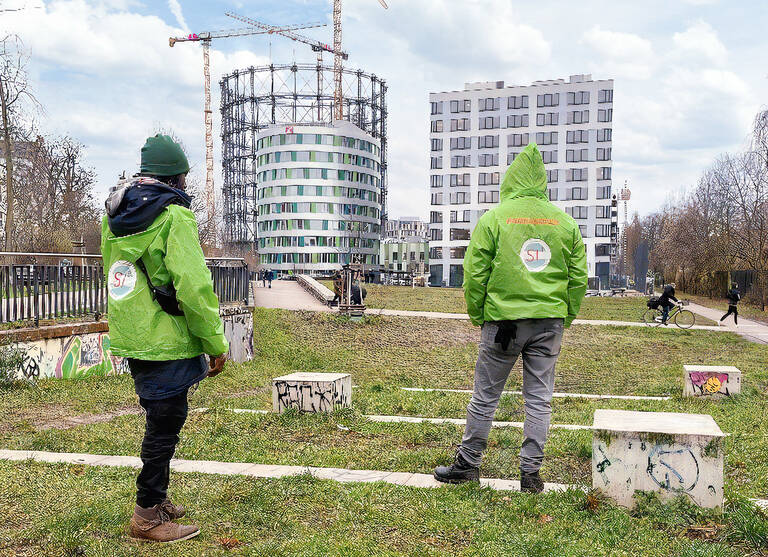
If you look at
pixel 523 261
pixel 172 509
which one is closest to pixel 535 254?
pixel 523 261

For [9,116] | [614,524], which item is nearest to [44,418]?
[614,524]

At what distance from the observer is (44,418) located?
838 cm

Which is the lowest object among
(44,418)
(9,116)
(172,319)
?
(44,418)

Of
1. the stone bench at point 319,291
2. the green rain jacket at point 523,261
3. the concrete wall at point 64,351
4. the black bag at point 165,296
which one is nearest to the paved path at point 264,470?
the green rain jacket at point 523,261

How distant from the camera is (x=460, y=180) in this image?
97.4 metres

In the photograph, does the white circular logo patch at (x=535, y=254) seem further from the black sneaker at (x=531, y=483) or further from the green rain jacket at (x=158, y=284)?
the green rain jacket at (x=158, y=284)

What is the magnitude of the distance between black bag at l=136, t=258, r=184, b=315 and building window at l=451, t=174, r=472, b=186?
94.8 m

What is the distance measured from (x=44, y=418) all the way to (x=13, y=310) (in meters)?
3.02

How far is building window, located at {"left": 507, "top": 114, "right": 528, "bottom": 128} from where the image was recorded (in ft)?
312

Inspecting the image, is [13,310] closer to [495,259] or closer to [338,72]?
[495,259]

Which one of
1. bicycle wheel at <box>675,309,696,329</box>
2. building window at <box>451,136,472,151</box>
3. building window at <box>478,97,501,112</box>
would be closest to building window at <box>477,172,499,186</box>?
building window at <box>451,136,472,151</box>

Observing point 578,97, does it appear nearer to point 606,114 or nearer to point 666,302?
point 606,114

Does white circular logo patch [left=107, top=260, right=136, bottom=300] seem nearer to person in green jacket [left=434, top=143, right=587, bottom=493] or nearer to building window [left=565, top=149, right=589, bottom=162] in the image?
person in green jacket [left=434, top=143, right=587, bottom=493]

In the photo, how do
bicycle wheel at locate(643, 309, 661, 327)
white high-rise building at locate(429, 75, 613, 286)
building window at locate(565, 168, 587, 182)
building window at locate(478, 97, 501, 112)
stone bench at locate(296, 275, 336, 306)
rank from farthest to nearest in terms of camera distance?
building window at locate(478, 97, 501, 112) → building window at locate(565, 168, 587, 182) → white high-rise building at locate(429, 75, 613, 286) → stone bench at locate(296, 275, 336, 306) → bicycle wheel at locate(643, 309, 661, 327)
